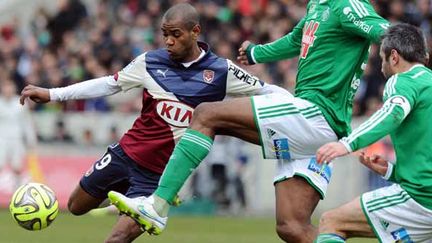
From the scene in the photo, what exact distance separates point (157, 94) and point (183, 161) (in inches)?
54.4

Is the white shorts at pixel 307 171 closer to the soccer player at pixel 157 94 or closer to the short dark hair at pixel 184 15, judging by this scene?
the soccer player at pixel 157 94

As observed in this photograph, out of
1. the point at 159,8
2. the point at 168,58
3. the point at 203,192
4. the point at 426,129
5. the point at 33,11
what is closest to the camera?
the point at 426,129

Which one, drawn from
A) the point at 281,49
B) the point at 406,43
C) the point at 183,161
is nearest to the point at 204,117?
the point at 183,161

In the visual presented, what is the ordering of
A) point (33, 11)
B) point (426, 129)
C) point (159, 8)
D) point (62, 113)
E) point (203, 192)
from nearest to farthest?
point (426, 129), point (203, 192), point (62, 113), point (159, 8), point (33, 11)

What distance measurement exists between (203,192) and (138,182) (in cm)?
1029

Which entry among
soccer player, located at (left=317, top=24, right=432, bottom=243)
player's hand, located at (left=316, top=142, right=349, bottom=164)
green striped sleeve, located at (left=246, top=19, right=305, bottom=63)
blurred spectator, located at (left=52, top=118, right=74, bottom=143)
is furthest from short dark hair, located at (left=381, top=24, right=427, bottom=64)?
blurred spectator, located at (left=52, top=118, right=74, bottom=143)

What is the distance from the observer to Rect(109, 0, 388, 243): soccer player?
925 cm

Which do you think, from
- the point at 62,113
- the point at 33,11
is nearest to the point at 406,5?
the point at 62,113

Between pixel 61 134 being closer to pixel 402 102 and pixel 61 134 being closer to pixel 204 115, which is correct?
pixel 204 115

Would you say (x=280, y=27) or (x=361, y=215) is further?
(x=280, y=27)

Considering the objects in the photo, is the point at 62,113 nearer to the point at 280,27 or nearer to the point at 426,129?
the point at 280,27

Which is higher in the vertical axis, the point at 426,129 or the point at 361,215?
the point at 426,129

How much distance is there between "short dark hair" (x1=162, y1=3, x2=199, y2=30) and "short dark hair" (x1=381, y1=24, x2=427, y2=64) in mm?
1943

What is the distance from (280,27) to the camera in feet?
75.8
